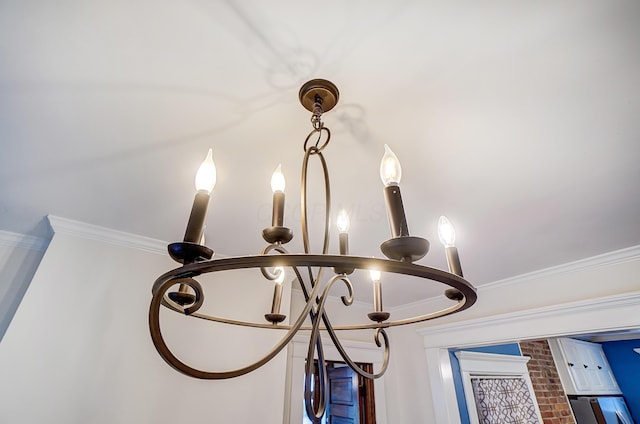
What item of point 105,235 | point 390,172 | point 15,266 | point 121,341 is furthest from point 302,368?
point 390,172

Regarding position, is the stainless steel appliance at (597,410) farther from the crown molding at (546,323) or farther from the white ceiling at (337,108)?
the white ceiling at (337,108)

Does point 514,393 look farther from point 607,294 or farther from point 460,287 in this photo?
point 460,287

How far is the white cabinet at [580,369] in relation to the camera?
147 inches

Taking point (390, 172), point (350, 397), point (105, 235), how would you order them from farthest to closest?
point (350, 397) < point (105, 235) < point (390, 172)

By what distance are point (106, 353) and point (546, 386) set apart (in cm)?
464

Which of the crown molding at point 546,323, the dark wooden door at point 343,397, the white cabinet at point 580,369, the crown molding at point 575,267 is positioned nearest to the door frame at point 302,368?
the dark wooden door at point 343,397

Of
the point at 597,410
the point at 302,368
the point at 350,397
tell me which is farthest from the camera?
the point at 597,410

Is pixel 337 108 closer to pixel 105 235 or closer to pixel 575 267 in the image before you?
pixel 105 235

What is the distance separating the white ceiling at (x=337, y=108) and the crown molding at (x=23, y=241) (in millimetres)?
328

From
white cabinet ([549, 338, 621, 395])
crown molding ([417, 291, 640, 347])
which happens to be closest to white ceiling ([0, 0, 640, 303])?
crown molding ([417, 291, 640, 347])

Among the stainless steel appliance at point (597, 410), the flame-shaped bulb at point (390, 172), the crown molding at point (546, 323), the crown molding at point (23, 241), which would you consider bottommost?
the stainless steel appliance at point (597, 410)

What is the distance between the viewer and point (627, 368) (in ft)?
14.5

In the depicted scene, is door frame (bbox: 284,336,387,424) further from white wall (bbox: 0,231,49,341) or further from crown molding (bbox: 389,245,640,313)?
white wall (bbox: 0,231,49,341)

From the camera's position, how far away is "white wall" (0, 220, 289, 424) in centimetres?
135
